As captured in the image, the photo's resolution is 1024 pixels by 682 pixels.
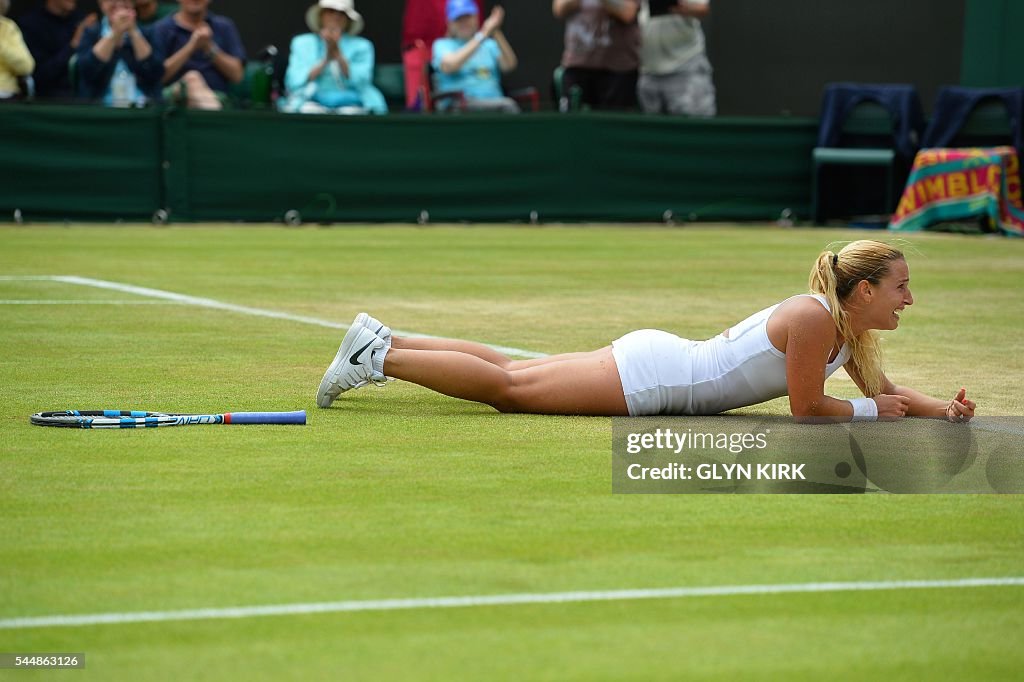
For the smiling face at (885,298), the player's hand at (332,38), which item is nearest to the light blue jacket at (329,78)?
the player's hand at (332,38)

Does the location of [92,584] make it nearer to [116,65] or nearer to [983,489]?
[983,489]

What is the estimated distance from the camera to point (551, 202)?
773 inches

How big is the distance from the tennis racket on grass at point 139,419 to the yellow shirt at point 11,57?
12946 mm

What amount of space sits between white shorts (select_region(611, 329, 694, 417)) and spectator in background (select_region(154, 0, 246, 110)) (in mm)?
12620

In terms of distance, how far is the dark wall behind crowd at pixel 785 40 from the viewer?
23875 mm

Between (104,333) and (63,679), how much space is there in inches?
245

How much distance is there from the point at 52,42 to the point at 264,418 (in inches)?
596

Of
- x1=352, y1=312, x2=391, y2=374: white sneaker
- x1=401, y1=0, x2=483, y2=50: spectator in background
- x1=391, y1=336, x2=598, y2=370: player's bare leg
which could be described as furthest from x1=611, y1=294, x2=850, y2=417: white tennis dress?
x1=401, y1=0, x2=483, y2=50: spectator in background

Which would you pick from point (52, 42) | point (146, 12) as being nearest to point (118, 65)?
point (146, 12)

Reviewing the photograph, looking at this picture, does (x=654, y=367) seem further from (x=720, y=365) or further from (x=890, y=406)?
(x=890, y=406)

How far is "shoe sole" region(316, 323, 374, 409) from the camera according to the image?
662 cm

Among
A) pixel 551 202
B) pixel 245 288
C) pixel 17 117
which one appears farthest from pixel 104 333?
pixel 551 202

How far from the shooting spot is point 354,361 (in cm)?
665

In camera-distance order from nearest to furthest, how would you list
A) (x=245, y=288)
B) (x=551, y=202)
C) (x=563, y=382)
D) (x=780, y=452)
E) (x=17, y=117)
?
(x=780, y=452)
(x=563, y=382)
(x=245, y=288)
(x=17, y=117)
(x=551, y=202)
